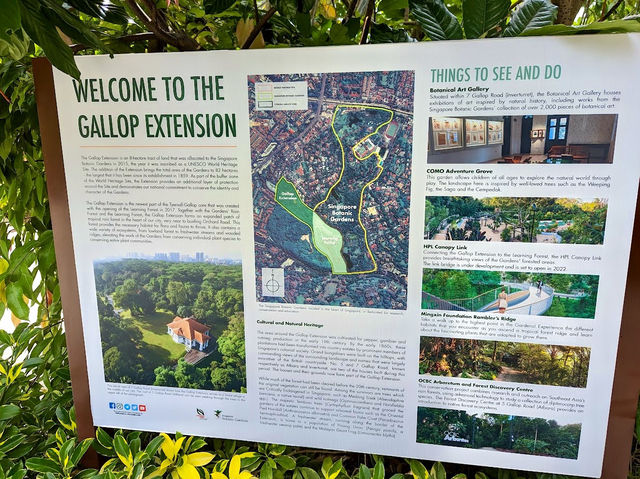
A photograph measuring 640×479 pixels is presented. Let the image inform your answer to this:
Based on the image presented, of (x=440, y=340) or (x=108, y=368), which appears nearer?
(x=440, y=340)

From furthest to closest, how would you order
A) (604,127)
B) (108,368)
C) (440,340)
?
(108,368) < (440,340) < (604,127)

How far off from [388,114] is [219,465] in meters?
0.96

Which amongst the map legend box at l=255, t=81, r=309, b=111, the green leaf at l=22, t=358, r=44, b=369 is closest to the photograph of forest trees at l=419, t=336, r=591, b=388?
the map legend box at l=255, t=81, r=309, b=111

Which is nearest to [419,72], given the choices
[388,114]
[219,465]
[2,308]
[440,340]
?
[388,114]

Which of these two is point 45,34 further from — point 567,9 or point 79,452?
point 567,9

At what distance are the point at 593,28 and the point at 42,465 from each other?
1587mm

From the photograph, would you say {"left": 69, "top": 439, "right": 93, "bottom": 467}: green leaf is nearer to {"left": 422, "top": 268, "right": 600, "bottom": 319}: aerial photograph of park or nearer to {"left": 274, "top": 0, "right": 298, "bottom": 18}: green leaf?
{"left": 422, "top": 268, "right": 600, "bottom": 319}: aerial photograph of park

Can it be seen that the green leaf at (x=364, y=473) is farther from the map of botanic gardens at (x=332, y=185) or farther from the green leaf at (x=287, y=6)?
the green leaf at (x=287, y=6)

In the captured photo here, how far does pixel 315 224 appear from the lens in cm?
101

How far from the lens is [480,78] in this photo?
896 millimetres

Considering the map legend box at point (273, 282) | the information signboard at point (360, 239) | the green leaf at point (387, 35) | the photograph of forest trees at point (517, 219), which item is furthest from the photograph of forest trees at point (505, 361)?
the green leaf at point (387, 35)

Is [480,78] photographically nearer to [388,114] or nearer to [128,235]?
[388,114]

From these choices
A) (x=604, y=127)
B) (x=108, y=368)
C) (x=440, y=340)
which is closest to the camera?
(x=604, y=127)

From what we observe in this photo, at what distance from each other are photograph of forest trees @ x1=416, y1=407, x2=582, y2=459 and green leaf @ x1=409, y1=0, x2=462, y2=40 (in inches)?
34.7
